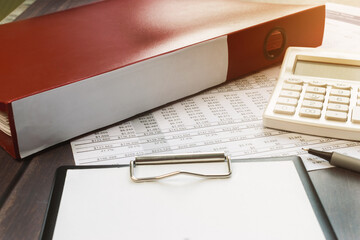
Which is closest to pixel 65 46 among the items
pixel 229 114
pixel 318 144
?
pixel 229 114

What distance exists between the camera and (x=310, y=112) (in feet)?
1.53

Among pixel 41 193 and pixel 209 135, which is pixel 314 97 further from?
pixel 41 193

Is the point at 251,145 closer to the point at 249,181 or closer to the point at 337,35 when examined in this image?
the point at 249,181

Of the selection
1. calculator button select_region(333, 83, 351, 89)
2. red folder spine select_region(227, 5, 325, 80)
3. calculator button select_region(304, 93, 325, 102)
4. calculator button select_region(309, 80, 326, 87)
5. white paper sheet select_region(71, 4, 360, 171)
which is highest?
red folder spine select_region(227, 5, 325, 80)

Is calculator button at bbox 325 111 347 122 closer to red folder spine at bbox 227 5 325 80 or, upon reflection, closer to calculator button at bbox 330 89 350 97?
calculator button at bbox 330 89 350 97

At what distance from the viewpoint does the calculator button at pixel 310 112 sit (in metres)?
0.46

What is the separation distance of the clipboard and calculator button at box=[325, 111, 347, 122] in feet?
0.25

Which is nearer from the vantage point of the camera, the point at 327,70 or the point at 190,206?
the point at 190,206

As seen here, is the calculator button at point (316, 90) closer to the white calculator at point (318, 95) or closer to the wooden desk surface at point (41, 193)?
the white calculator at point (318, 95)

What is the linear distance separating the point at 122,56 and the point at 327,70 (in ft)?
0.85

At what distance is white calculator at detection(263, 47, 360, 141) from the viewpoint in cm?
46

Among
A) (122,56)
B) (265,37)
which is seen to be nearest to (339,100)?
(265,37)

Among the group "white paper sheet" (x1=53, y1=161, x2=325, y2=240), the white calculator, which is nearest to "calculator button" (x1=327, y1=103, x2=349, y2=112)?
the white calculator

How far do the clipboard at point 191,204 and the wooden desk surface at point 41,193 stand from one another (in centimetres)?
2
